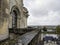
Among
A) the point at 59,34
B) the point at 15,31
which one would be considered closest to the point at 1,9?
the point at 15,31

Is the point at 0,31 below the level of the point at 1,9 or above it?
below

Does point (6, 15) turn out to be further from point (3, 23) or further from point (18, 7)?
point (18, 7)

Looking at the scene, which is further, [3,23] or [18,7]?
[18,7]

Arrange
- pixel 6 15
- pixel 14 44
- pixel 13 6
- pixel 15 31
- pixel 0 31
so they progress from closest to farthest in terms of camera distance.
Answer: pixel 14 44 < pixel 0 31 < pixel 6 15 < pixel 15 31 < pixel 13 6

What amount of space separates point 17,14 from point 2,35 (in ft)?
27.9

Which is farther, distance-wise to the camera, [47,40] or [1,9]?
[47,40]

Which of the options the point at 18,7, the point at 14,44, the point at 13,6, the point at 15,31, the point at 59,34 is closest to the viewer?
the point at 14,44

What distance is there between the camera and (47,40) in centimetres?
4359

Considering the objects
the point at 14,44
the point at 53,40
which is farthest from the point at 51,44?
the point at 14,44

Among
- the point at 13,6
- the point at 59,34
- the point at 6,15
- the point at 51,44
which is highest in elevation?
the point at 13,6

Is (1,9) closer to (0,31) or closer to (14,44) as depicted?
(0,31)

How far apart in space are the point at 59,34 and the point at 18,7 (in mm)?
29619

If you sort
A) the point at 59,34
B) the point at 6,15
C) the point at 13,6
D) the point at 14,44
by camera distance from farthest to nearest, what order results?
1. the point at 59,34
2. the point at 13,6
3. the point at 6,15
4. the point at 14,44

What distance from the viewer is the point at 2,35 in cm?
564
